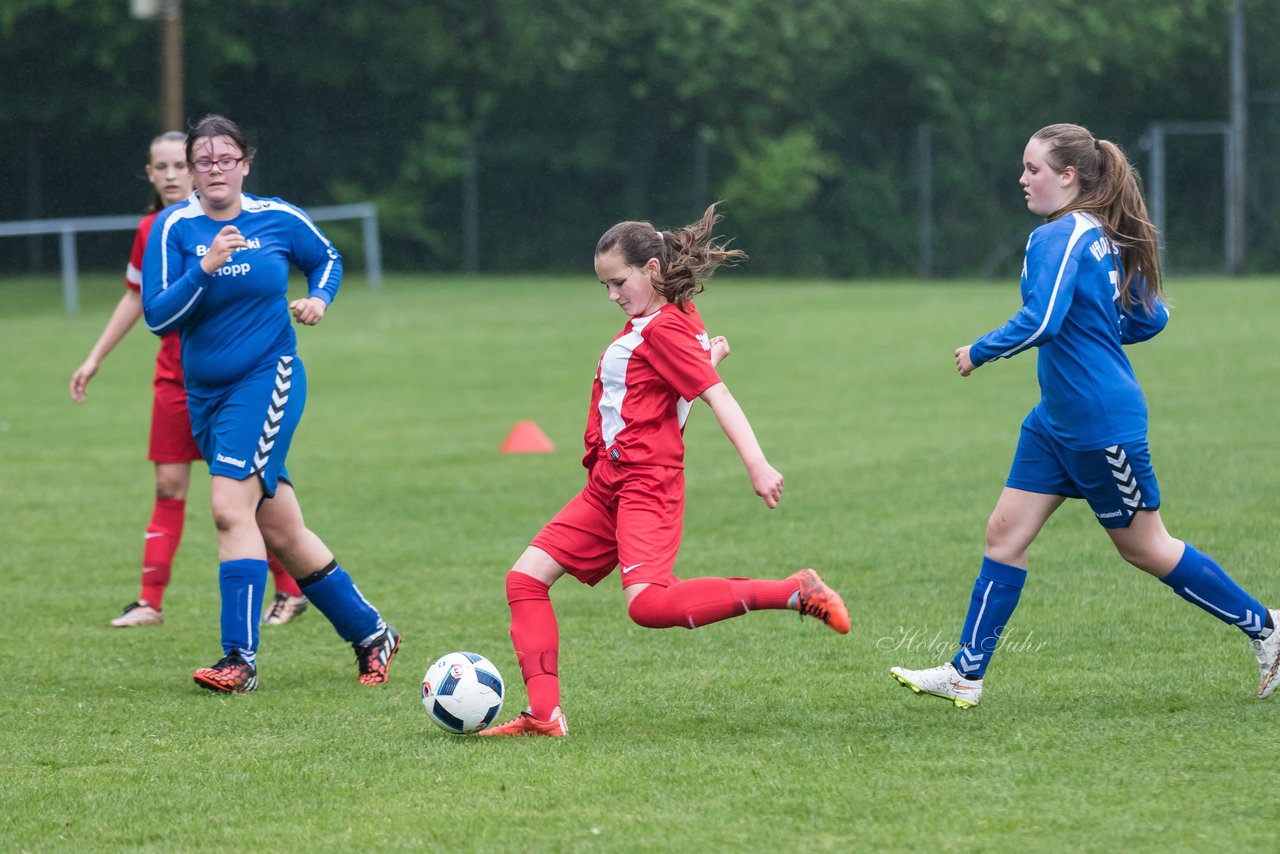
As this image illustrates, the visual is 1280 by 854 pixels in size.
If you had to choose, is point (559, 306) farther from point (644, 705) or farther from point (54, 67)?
point (644, 705)

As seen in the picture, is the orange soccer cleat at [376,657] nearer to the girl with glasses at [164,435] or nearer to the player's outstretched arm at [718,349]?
the girl with glasses at [164,435]

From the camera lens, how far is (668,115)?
1342 inches

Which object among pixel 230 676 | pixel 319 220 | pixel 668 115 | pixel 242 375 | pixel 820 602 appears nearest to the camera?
pixel 820 602

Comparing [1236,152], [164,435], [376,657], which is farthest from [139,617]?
[1236,152]

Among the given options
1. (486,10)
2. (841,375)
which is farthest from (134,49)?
(841,375)

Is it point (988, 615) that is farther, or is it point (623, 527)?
point (988, 615)

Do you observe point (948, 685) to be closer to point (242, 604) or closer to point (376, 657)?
point (376, 657)

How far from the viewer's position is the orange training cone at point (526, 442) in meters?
12.3

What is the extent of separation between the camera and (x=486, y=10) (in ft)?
109

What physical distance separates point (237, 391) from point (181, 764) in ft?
5.31

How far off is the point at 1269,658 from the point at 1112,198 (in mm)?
1487

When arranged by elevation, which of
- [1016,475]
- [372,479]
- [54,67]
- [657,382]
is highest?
[54,67]

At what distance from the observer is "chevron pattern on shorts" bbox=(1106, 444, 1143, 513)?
493 centimetres

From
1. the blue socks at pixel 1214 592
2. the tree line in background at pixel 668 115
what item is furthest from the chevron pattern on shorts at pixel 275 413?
the tree line in background at pixel 668 115
